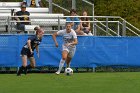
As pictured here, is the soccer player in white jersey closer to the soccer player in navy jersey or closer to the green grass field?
the soccer player in navy jersey

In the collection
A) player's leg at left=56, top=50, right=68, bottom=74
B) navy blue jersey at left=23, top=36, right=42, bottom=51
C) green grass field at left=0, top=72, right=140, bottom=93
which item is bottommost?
green grass field at left=0, top=72, right=140, bottom=93

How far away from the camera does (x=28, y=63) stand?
23641 millimetres

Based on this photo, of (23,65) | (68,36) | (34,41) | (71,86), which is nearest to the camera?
(71,86)

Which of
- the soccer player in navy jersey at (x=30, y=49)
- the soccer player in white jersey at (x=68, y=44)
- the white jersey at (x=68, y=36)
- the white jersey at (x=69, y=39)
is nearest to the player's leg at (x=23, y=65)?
the soccer player in navy jersey at (x=30, y=49)

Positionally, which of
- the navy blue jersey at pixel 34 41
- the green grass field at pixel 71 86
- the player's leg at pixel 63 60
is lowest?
the green grass field at pixel 71 86

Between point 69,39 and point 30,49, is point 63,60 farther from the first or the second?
point 30,49

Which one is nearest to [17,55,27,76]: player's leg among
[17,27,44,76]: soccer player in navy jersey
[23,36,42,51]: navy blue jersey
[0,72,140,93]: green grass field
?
[17,27,44,76]: soccer player in navy jersey

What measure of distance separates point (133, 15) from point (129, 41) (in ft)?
73.7

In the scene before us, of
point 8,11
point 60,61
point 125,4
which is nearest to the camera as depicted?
point 60,61

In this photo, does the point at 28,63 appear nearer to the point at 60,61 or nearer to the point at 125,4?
the point at 60,61

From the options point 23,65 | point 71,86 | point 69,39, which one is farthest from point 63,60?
point 71,86

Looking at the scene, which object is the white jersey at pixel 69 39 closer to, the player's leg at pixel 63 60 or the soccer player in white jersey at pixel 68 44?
the soccer player in white jersey at pixel 68 44

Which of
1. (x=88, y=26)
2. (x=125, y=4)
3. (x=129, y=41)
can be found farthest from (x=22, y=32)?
(x=125, y=4)

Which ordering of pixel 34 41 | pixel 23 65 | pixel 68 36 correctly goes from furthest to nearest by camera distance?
pixel 68 36, pixel 34 41, pixel 23 65
